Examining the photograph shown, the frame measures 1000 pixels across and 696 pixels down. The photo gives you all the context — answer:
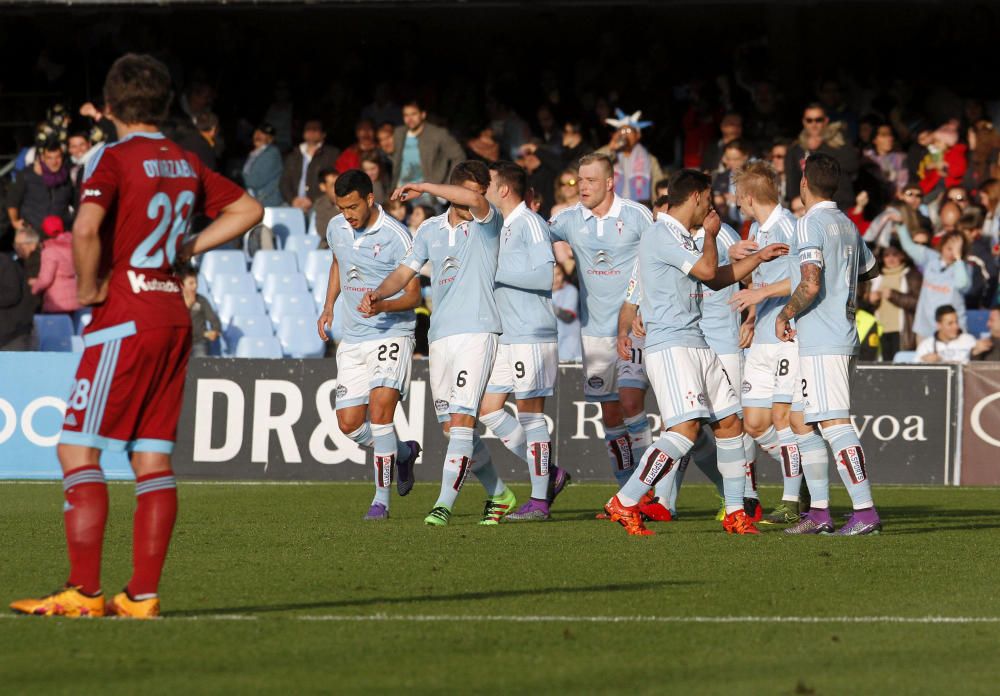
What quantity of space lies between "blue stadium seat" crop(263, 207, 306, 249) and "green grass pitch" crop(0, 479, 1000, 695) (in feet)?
31.5

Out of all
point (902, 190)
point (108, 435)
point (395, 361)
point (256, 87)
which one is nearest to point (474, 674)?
point (108, 435)

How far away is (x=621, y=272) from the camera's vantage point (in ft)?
40.2

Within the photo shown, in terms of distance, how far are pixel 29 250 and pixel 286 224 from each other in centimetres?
321

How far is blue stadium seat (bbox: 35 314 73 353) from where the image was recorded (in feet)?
62.4

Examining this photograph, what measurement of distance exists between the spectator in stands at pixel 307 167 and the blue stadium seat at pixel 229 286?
1.77 meters

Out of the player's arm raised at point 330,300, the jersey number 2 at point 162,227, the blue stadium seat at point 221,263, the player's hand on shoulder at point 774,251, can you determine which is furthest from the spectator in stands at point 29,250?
the jersey number 2 at point 162,227

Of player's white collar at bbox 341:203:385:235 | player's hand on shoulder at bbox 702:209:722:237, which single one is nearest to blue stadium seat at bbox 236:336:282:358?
player's white collar at bbox 341:203:385:235

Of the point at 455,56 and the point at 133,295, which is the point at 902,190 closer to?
the point at 455,56

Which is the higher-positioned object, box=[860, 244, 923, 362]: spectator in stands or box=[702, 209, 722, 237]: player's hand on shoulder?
box=[702, 209, 722, 237]: player's hand on shoulder

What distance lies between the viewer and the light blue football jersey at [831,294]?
34.3 feet

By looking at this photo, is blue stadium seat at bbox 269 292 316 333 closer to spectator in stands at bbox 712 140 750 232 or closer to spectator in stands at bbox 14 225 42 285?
spectator in stands at bbox 14 225 42 285

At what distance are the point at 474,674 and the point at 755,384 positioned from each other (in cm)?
654

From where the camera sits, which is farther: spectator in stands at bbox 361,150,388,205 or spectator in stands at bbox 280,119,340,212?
spectator in stands at bbox 280,119,340,212

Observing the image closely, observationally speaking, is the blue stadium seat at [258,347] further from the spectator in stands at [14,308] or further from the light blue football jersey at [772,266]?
the light blue football jersey at [772,266]
